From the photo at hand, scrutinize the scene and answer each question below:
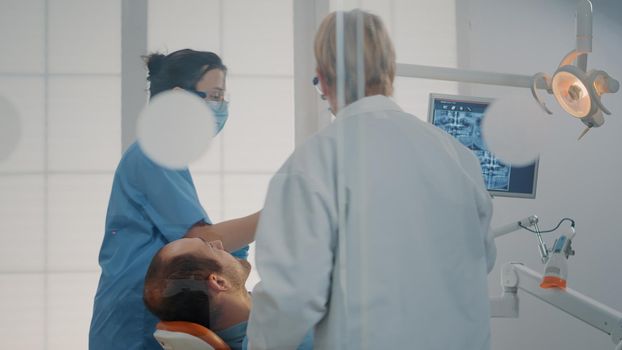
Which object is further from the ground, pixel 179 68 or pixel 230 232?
pixel 179 68

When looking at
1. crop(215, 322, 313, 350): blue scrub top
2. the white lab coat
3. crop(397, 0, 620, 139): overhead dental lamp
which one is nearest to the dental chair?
crop(215, 322, 313, 350): blue scrub top

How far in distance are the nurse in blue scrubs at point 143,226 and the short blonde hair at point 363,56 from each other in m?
0.42

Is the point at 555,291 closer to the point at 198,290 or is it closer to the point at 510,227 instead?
the point at 510,227

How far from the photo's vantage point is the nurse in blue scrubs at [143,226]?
1616 millimetres

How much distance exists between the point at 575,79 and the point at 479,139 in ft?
1.38

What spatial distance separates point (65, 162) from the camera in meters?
1.72

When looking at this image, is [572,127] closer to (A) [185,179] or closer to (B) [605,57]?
(B) [605,57]

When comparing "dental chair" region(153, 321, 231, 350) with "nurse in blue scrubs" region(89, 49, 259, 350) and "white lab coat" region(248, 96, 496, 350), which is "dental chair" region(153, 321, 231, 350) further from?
"white lab coat" region(248, 96, 496, 350)

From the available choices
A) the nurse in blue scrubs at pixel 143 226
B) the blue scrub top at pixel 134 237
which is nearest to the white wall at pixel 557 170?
the nurse in blue scrubs at pixel 143 226

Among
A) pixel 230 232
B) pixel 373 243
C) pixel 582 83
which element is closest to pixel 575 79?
pixel 582 83

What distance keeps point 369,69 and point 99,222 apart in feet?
2.54

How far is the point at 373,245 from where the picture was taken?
132cm

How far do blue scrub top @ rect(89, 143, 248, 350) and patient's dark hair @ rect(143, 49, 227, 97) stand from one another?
0.18m

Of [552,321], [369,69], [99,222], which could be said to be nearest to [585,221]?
[552,321]
